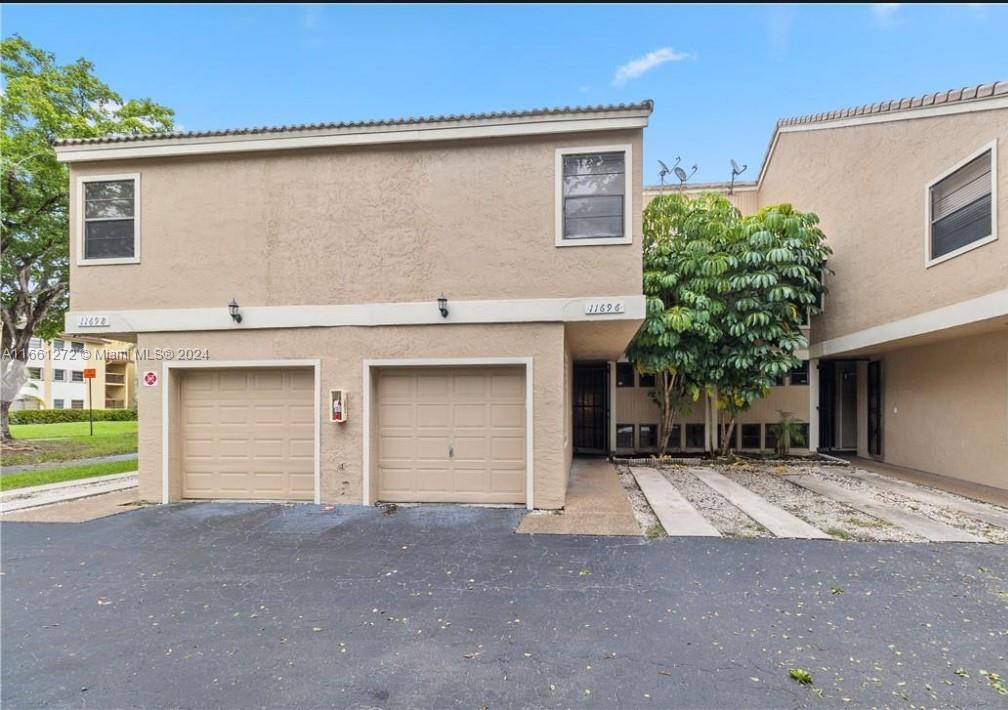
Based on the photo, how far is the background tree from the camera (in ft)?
37.9

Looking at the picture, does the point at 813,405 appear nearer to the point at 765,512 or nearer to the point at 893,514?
the point at 893,514

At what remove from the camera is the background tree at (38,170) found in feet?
37.9

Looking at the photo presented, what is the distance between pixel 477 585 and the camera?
14.0 ft

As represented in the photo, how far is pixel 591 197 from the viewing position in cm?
675

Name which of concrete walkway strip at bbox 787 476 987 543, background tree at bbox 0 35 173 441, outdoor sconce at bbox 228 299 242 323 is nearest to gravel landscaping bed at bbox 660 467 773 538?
concrete walkway strip at bbox 787 476 987 543

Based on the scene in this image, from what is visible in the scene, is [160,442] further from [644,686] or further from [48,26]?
[48,26]

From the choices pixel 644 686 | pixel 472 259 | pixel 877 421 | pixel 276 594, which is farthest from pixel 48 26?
pixel 877 421

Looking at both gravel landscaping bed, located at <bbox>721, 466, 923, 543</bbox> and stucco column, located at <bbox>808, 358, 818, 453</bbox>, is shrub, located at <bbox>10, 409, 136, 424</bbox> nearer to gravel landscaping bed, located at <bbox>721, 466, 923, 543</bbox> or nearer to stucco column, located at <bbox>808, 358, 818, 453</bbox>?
gravel landscaping bed, located at <bbox>721, 466, 923, 543</bbox>

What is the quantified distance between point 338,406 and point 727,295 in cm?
880

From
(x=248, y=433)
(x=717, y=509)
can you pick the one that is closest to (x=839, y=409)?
(x=717, y=509)

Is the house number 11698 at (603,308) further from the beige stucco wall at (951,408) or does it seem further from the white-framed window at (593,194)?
the beige stucco wall at (951,408)

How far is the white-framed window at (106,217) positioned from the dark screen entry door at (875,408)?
1671 centimetres

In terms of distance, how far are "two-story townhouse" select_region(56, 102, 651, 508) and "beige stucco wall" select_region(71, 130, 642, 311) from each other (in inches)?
1.2

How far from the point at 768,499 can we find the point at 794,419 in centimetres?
604
